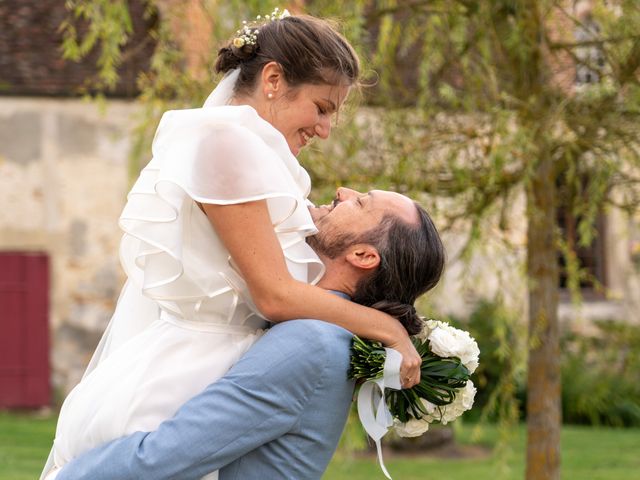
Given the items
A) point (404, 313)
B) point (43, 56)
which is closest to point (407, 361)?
point (404, 313)

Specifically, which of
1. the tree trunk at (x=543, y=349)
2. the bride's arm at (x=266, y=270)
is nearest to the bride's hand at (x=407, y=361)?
the bride's arm at (x=266, y=270)

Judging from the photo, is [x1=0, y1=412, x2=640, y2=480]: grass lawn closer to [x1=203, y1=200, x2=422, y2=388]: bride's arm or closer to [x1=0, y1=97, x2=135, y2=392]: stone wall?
[x1=0, y1=97, x2=135, y2=392]: stone wall

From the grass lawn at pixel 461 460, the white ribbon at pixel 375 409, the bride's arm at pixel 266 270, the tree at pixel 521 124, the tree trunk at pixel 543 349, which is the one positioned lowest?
the grass lawn at pixel 461 460

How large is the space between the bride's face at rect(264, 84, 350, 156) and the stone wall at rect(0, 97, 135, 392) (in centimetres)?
1069

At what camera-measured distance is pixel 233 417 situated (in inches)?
91.5

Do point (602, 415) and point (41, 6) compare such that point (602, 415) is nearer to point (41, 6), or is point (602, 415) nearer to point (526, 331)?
point (526, 331)

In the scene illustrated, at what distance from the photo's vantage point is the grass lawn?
9.45 m

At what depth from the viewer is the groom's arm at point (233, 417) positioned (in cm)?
230

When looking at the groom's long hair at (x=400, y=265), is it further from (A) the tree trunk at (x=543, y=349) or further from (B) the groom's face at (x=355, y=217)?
(A) the tree trunk at (x=543, y=349)

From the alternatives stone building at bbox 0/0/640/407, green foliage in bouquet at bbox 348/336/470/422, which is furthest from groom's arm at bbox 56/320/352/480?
stone building at bbox 0/0/640/407

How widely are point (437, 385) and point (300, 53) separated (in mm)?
820

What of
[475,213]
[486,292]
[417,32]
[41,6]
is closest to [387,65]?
[417,32]

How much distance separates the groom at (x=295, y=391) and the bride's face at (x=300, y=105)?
0.23 metres

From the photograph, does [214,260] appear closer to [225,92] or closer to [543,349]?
[225,92]
